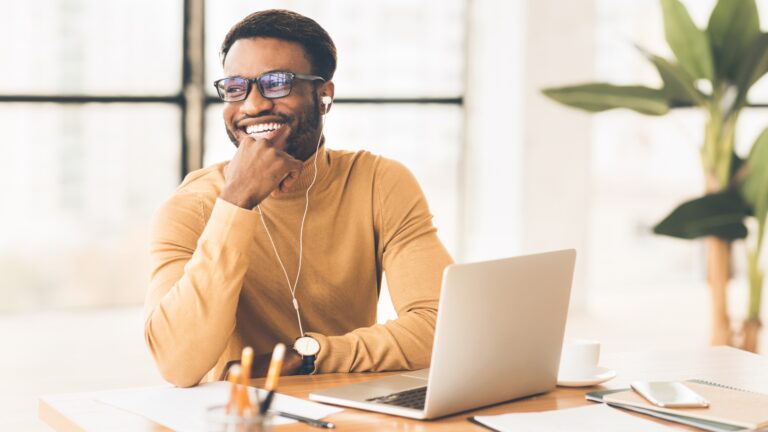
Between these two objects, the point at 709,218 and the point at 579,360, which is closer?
the point at 579,360

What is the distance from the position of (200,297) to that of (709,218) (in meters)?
2.35

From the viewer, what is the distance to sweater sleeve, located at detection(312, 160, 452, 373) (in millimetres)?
1909

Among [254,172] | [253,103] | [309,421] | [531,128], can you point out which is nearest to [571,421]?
[309,421]

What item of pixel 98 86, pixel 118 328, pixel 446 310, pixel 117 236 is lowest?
pixel 118 328

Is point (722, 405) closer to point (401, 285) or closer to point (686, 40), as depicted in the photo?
point (401, 285)

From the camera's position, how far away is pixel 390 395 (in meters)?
1.66

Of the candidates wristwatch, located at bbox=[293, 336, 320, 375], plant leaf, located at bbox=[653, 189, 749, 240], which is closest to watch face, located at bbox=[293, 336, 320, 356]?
wristwatch, located at bbox=[293, 336, 320, 375]

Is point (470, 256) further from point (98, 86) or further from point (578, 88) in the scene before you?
point (98, 86)

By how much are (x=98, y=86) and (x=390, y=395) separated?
3.29 m

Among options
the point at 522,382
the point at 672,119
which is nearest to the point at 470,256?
the point at 672,119

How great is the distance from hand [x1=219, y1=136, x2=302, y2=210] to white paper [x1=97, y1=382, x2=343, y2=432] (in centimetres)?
39

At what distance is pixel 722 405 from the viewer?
1614mm

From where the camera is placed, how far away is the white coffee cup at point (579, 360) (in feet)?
5.89

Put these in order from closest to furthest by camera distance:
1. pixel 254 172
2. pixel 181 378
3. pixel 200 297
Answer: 1. pixel 181 378
2. pixel 200 297
3. pixel 254 172
